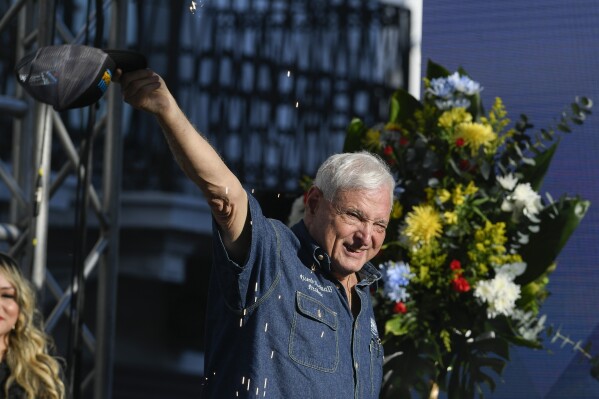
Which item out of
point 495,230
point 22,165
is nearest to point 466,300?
point 495,230

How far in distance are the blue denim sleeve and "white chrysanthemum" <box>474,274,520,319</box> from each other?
1.05 meters

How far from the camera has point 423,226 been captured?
2791 mm

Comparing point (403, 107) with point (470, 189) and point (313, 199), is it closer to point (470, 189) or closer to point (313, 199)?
point (470, 189)

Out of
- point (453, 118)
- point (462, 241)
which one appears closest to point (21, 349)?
point (462, 241)

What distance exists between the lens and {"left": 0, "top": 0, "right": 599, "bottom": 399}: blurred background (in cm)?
318

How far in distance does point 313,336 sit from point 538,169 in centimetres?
133

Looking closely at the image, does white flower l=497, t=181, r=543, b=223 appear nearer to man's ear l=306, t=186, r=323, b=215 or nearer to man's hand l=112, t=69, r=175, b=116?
man's ear l=306, t=186, r=323, b=215

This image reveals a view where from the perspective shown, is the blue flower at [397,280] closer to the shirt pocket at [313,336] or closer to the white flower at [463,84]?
the white flower at [463,84]

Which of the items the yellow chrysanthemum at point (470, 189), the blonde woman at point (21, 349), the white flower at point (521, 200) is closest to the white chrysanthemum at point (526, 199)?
the white flower at point (521, 200)

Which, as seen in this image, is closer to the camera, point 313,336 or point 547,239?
point 313,336

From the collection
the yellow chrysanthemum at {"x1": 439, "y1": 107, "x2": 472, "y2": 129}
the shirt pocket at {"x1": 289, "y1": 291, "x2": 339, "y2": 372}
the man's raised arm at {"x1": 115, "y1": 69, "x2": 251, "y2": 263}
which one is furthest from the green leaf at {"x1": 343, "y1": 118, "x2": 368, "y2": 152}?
the man's raised arm at {"x1": 115, "y1": 69, "x2": 251, "y2": 263}

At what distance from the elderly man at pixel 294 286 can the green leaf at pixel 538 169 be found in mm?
1108

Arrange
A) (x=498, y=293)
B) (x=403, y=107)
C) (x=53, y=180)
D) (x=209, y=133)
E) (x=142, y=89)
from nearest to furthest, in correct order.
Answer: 1. (x=142, y=89)
2. (x=498, y=293)
3. (x=403, y=107)
4. (x=53, y=180)
5. (x=209, y=133)

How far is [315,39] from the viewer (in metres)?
3.69
